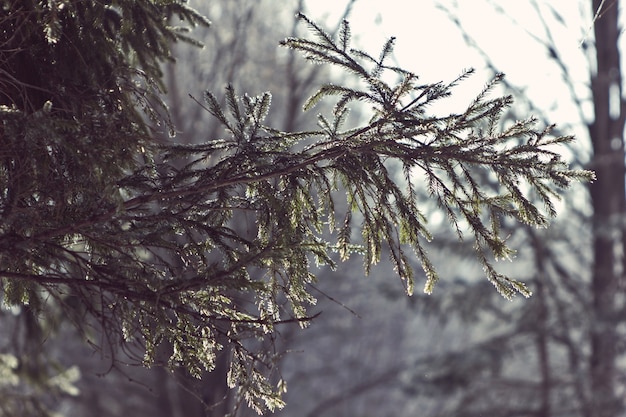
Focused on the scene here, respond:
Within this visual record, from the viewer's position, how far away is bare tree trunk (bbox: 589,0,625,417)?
10.5 meters

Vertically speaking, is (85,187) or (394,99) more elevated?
(394,99)

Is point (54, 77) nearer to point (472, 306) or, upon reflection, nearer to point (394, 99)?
point (394, 99)

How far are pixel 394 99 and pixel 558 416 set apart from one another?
9669 millimetres

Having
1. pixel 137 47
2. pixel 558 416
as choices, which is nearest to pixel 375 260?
pixel 137 47

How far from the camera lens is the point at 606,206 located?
37.0ft

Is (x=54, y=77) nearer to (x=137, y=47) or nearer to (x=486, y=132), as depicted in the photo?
(x=137, y=47)

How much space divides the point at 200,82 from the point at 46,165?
35.9ft

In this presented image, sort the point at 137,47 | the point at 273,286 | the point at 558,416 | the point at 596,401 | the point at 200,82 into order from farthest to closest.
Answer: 1. the point at 200,82
2. the point at 558,416
3. the point at 596,401
4. the point at 137,47
5. the point at 273,286

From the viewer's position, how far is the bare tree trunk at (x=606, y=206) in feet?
34.6

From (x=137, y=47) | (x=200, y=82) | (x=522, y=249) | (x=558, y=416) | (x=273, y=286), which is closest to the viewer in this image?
(x=273, y=286)

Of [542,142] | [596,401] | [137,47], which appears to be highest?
[596,401]

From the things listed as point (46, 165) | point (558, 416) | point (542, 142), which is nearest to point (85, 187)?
point (46, 165)

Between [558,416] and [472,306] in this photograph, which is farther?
[472,306]

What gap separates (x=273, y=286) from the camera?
135 inches
